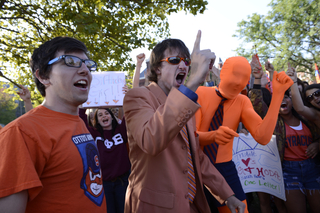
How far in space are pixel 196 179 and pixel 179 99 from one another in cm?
79

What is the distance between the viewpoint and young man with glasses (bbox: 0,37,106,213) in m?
1.08

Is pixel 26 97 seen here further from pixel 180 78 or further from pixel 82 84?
pixel 180 78

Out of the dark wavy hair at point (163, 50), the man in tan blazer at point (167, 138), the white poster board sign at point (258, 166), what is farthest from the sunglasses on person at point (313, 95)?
the dark wavy hair at point (163, 50)

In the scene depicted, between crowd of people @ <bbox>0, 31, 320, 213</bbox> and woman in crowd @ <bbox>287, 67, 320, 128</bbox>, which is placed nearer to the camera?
crowd of people @ <bbox>0, 31, 320, 213</bbox>

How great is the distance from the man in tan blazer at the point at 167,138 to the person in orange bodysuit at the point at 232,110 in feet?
2.02

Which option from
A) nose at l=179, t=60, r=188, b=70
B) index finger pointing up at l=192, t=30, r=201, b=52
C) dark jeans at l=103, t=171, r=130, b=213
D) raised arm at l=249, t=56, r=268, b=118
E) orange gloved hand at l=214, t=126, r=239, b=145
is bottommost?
dark jeans at l=103, t=171, r=130, b=213

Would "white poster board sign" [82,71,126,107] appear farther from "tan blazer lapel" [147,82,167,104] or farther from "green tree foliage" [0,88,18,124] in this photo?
"green tree foliage" [0,88,18,124]

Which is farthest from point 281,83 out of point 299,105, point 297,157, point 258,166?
point 258,166

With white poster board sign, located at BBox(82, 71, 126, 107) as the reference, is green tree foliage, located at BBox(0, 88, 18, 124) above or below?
below


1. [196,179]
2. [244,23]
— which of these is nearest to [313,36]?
[244,23]

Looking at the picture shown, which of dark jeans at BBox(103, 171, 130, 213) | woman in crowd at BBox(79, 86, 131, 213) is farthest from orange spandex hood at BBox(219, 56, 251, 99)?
dark jeans at BBox(103, 171, 130, 213)

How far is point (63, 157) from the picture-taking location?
4.18 ft

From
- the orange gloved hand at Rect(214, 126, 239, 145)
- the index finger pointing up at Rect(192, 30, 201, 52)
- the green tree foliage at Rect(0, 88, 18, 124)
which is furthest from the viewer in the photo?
the green tree foliage at Rect(0, 88, 18, 124)

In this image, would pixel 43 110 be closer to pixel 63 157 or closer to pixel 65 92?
pixel 65 92
